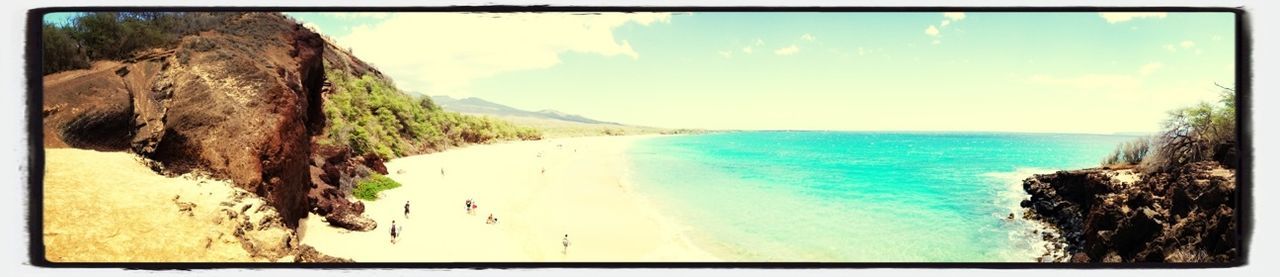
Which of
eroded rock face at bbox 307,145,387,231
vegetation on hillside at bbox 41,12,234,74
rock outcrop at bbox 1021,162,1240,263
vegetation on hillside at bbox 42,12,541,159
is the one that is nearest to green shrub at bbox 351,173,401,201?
eroded rock face at bbox 307,145,387,231

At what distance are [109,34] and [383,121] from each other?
20682 mm

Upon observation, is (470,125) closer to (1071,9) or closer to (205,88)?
(205,88)

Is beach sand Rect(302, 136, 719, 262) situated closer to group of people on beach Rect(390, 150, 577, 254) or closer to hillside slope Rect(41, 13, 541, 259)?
group of people on beach Rect(390, 150, 577, 254)

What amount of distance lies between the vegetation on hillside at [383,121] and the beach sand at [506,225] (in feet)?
7.00

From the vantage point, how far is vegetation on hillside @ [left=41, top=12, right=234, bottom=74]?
701 cm

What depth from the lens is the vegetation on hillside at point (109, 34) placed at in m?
7.01

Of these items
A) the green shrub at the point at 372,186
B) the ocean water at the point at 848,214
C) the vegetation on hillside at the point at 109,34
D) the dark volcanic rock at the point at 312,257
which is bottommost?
the ocean water at the point at 848,214

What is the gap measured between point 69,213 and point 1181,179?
13569 mm

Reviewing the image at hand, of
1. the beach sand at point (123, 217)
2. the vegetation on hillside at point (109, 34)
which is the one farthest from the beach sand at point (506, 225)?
the vegetation on hillside at point (109, 34)

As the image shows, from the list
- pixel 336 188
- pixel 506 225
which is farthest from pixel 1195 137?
pixel 336 188

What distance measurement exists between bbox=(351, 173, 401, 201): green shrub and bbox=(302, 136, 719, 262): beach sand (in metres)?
0.27

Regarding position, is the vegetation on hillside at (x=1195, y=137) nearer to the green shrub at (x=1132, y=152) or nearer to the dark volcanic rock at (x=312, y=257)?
the green shrub at (x=1132, y=152)

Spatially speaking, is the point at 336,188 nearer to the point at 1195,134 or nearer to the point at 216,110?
the point at 216,110

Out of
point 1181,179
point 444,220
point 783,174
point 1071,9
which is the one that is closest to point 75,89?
point 444,220
